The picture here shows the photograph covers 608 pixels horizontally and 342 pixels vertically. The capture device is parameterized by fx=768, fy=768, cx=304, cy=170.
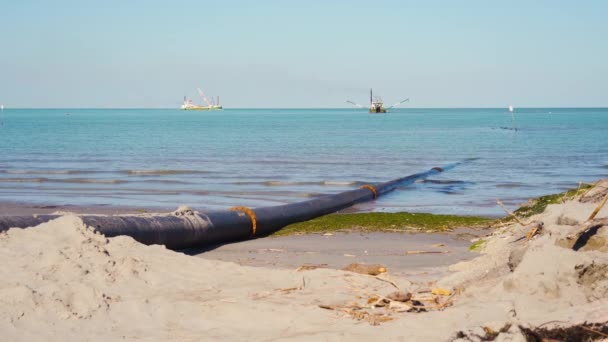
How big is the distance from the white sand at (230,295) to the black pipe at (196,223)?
1489mm

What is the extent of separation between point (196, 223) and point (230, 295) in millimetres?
4252

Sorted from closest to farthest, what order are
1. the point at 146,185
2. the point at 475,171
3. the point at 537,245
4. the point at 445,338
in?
the point at 445,338 < the point at 537,245 < the point at 146,185 < the point at 475,171

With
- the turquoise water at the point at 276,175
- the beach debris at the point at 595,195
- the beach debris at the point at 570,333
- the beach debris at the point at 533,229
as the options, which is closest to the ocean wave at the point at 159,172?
the turquoise water at the point at 276,175

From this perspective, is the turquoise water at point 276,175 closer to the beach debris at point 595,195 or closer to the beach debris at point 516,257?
the beach debris at point 595,195

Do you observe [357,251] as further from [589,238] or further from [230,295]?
[589,238]

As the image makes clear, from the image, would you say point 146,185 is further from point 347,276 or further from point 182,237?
point 347,276

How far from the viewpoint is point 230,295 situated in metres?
6.83

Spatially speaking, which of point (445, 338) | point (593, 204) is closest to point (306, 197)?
point (593, 204)

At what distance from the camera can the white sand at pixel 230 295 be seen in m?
5.70

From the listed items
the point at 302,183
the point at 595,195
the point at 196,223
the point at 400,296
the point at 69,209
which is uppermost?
the point at 595,195

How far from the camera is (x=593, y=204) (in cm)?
876

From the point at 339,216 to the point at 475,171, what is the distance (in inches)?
622

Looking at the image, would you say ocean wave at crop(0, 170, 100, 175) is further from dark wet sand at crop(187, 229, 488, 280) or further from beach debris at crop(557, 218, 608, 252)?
beach debris at crop(557, 218, 608, 252)

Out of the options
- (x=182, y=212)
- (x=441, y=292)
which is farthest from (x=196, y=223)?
(x=441, y=292)
